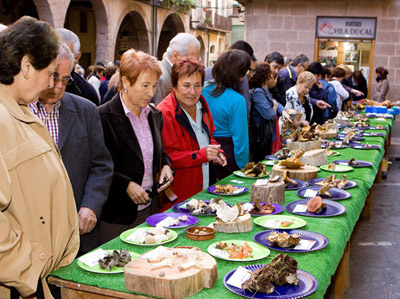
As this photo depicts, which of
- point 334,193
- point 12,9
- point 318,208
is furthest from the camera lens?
point 12,9

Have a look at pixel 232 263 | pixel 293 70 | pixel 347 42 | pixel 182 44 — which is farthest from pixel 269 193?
pixel 347 42

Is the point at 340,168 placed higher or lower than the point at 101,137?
lower

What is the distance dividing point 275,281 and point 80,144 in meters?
1.23

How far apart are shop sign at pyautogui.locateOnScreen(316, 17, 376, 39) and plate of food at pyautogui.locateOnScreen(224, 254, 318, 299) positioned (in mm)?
10755

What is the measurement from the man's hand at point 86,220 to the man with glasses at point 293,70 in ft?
18.1

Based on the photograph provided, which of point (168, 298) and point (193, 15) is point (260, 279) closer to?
point (168, 298)

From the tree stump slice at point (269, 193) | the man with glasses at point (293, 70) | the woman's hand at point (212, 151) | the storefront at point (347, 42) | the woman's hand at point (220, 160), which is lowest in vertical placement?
the tree stump slice at point (269, 193)

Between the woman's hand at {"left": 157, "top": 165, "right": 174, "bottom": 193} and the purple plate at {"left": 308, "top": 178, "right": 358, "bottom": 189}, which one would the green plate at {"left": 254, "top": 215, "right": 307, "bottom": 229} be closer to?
the woman's hand at {"left": 157, "top": 165, "right": 174, "bottom": 193}

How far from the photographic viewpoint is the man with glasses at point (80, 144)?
2402mm

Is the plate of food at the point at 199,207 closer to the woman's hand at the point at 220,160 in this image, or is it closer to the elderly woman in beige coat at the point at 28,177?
the woman's hand at the point at 220,160

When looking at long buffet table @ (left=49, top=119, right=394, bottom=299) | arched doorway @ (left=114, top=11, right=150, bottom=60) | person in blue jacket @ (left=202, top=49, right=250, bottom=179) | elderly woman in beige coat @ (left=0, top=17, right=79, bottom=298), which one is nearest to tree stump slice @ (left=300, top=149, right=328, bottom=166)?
person in blue jacket @ (left=202, top=49, right=250, bottom=179)

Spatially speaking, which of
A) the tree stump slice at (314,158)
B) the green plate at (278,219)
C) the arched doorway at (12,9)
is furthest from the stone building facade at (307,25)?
the green plate at (278,219)

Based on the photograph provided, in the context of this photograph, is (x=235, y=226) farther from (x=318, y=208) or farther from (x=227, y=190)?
(x=227, y=190)

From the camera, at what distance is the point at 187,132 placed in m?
3.50
